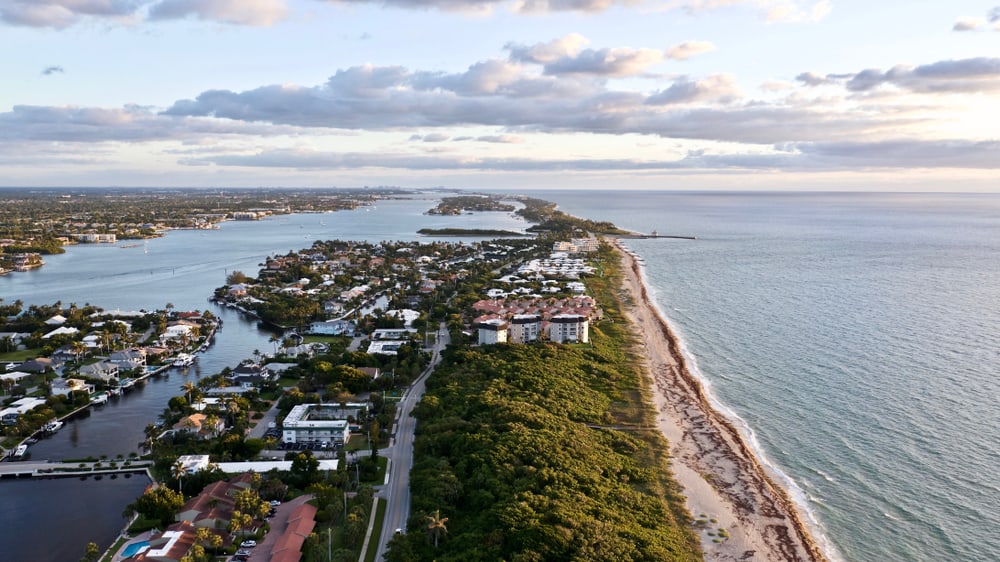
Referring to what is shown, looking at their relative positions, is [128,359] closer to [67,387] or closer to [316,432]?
[67,387]

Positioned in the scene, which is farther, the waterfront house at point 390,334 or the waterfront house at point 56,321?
the waterfront house at point 56,321

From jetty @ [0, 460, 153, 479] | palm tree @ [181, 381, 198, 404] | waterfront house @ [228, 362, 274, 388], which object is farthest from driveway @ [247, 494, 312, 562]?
waterfront house @ [228, 362, 274, 388]

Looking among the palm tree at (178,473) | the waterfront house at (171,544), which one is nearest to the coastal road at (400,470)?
the waterfront house at (171,544)

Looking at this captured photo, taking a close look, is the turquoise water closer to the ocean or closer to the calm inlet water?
the ocean

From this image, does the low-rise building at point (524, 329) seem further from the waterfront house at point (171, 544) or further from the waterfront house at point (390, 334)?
the waterfront house at point (171, 544)

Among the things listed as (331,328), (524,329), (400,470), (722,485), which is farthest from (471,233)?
(722,485)

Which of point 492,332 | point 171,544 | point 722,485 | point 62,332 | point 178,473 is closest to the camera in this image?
point 171,544
